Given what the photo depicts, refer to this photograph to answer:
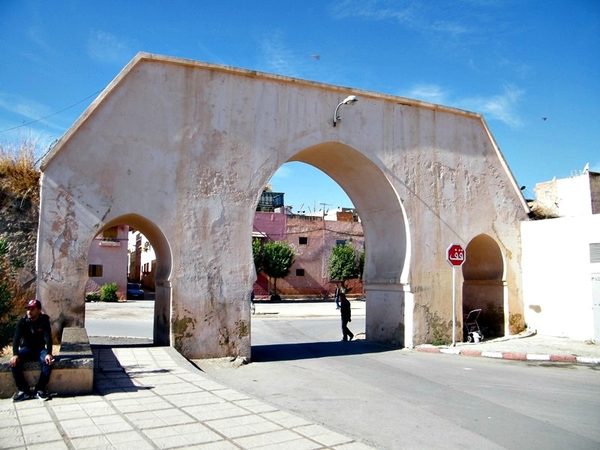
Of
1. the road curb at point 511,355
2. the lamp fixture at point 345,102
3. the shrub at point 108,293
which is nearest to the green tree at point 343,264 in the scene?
the shrub at point 108,293

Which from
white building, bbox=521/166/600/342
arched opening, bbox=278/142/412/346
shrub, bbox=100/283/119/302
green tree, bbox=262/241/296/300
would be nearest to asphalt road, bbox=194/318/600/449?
arched opening, bbox=278/142/412/346

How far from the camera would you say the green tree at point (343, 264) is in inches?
1778

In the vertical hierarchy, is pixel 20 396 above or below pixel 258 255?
below

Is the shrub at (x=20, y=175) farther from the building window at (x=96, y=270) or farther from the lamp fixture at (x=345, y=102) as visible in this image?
the building window at (x=96, y=270)

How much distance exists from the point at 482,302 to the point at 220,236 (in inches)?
318

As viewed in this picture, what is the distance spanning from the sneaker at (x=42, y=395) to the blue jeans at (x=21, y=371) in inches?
1.6

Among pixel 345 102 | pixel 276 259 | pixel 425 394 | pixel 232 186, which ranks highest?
pixel 345 102

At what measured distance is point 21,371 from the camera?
6406 mm

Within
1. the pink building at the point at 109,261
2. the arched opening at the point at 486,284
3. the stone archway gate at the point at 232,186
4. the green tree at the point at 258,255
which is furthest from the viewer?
the green tree at the point at 258,255

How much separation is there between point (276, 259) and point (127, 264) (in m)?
11.0

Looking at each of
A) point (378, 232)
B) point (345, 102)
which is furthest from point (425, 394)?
point (345, 102)

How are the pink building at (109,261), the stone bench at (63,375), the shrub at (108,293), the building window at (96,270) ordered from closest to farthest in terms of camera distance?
1. the stone bench at (63,375)
2. the shrub at (108,293)
3. the pink building at (109,261)
4. the building window at (96,270)

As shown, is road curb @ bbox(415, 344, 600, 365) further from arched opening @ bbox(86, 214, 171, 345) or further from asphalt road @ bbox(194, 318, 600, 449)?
arched opening @ bbox(86, 214, 171, 345)

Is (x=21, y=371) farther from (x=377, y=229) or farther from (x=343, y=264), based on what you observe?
(x=343, y=264)
